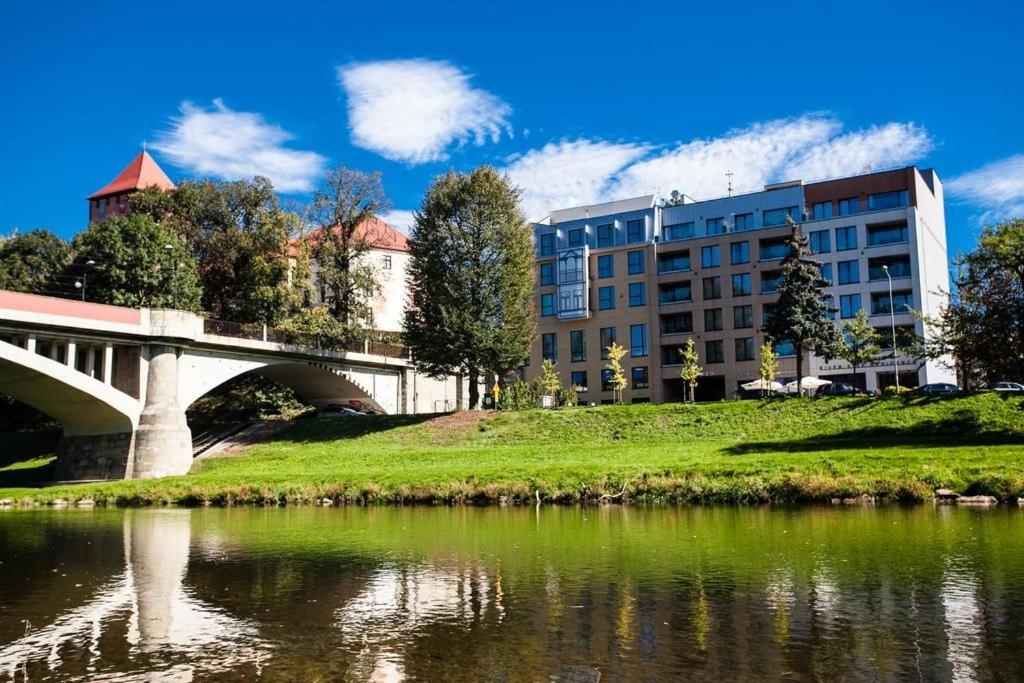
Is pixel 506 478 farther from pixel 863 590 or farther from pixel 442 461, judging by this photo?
pixel 863 590

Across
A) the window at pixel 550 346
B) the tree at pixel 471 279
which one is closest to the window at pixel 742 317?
the window at pixel 550 346

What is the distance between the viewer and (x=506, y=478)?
107ft

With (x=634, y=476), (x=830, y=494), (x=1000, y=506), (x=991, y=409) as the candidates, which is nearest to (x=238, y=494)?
(x=634, y=476)

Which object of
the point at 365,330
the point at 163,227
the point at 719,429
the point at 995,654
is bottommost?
the point at 995,654

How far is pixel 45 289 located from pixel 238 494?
37128 millimetres

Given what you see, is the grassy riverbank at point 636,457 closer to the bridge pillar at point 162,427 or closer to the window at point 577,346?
the bridge pillar at point 162,427

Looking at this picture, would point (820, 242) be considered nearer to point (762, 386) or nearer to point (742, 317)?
point (742, 317)

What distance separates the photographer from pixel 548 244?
91.3 meters

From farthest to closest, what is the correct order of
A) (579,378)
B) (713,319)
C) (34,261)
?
(579,378) < (713,319) < (34,261)

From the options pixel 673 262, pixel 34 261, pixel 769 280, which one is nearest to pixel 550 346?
pixel 673 262

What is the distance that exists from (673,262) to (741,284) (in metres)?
6.97

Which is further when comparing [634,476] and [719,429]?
[719,429]

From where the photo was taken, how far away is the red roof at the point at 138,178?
10869 centimetres

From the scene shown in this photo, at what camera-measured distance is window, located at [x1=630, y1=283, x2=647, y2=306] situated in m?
85.6
